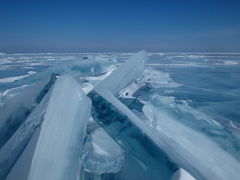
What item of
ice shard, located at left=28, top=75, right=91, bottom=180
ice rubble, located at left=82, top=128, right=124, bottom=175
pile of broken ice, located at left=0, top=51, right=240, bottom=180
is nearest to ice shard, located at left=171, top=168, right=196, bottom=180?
pile of broken ice, located at left=0, top=51, right=240, bottom=180

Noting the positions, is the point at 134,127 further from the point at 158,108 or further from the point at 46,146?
the point at 158,108

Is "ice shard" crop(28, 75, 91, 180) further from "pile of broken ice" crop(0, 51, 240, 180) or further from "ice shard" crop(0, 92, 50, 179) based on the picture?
"ice shard" crop(0, 92, 50, 179)

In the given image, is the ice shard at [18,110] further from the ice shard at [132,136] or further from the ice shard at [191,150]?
the ice shard at [191,150]

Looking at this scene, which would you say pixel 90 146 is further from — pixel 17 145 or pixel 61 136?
pixel 17 145

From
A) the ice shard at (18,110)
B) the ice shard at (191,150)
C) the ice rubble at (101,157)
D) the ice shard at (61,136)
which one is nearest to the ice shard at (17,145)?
the ice shard at (61,136)

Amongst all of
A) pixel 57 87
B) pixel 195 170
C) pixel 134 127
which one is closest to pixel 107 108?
pixel 134 127

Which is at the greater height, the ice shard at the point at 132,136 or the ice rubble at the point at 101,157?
the ice shard at the point at 132,136
